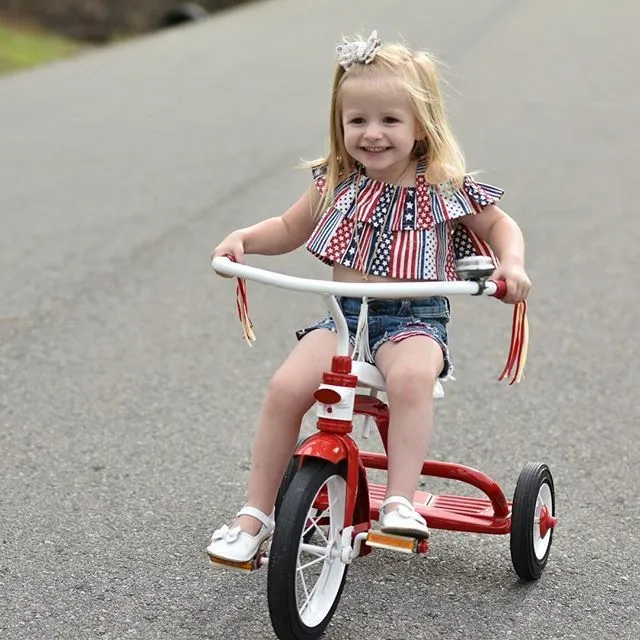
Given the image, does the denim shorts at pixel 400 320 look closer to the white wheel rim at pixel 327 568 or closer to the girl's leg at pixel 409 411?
the girl's leg at pixel 409 411

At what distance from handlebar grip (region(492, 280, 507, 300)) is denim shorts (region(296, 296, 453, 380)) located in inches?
11.6

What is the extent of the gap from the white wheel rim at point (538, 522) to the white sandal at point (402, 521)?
52 centimetres

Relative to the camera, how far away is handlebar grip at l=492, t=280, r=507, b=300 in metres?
3.10

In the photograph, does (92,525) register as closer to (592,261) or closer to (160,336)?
(160,336)

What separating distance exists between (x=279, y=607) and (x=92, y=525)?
111 cm

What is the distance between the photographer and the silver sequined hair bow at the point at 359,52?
3357mm

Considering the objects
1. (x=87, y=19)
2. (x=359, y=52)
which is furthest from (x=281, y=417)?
(x=87, y=19)

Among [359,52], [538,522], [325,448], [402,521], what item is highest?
[359,52]

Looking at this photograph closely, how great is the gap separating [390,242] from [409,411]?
464mm

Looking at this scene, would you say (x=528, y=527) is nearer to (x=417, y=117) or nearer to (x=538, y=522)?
(x=538, y=522)

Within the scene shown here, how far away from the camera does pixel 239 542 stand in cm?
324

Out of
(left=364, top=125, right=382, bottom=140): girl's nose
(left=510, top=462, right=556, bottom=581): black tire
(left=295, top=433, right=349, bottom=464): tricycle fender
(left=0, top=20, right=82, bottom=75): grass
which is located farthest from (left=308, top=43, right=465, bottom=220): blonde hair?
(left=0, top=20, right=82, bottom=75): grass

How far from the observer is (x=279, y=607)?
3035mm

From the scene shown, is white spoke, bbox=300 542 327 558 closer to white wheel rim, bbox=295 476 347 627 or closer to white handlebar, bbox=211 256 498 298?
white wheel rim, bbox=295 476 347 627
